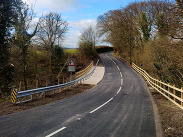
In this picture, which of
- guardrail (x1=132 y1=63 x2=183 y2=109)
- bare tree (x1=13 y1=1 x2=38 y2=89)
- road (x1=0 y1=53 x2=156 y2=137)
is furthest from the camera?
bare tree (x1=13 y1=1 x2=38 y2=89)

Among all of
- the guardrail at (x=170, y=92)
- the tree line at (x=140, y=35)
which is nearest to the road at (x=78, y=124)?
the guardrail at (x=170, y=92)

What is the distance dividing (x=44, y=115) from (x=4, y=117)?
172cm

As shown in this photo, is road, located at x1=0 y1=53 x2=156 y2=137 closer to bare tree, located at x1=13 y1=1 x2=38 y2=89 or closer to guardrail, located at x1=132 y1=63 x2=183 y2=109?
guardrail, located at x1=132 y1=63 x2=183 y2=109

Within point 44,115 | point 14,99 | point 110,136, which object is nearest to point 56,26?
point 14,99

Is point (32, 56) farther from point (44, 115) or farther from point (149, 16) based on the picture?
point (149, 16)

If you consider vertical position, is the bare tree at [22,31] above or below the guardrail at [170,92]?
above

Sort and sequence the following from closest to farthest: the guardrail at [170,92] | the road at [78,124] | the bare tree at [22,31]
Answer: the road at [78,124], the guardrail at [170,92], the bare tree at [22,31]

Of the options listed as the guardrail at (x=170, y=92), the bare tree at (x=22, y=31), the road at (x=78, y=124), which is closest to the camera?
the road at (x=78, y=124)

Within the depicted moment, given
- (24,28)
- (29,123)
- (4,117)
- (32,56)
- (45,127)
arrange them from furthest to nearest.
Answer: (32,56)
(24,28)
(4,117)
(29,123)
(45,127)

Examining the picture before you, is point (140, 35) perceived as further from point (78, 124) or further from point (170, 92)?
point (78, 124)

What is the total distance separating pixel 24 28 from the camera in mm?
18828

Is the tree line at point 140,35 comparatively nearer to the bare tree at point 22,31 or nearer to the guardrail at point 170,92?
the guardrail at point 170,92

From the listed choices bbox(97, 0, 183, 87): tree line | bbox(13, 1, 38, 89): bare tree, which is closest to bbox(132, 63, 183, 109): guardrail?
bbox(97, 0, 183, 87): tree line

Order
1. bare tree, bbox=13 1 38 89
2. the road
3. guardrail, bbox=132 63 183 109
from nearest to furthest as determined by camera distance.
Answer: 1. the road
2. guardrail, bbox=132 63 183 109
3. bare tree, bbox=13 1 38 89
